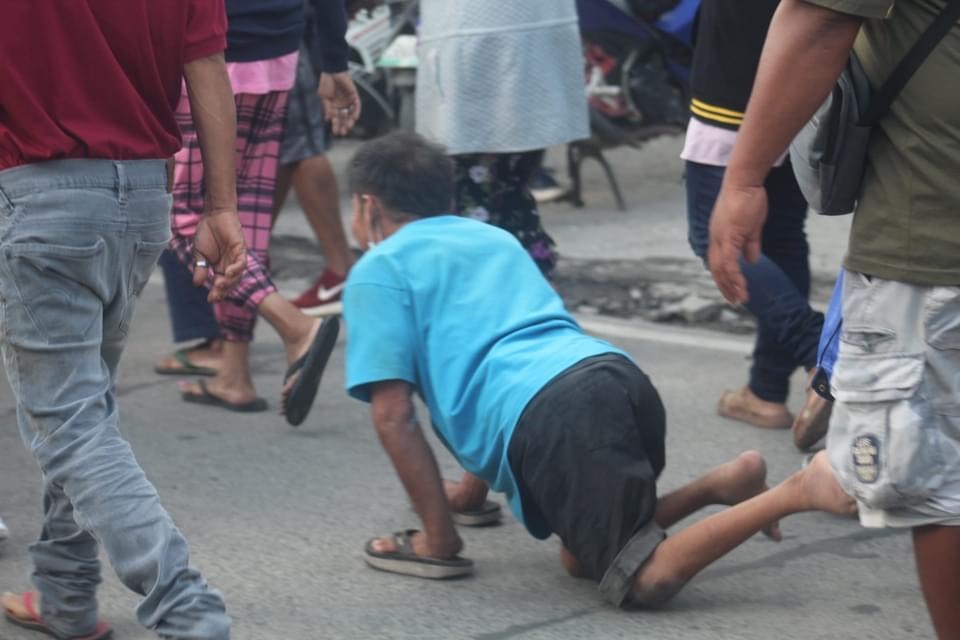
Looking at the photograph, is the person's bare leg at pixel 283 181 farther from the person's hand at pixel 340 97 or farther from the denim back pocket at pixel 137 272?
the denim back pocket at pixel 137 272

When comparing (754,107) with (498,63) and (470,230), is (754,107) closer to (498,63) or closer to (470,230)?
(470,230)

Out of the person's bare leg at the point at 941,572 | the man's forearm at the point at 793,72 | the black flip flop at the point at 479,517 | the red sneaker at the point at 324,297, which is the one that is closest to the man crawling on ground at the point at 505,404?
the black flip flop at the point at 479,517

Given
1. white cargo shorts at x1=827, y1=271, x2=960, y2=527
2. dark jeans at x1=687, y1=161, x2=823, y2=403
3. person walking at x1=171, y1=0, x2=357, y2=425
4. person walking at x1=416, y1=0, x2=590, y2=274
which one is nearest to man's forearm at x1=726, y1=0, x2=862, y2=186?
white cargo shorts at x1=827, y1=271, x2=960, y2=527

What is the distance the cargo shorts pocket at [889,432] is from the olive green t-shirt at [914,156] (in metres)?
0.14

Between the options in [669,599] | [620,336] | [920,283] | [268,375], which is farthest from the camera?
[620,336]

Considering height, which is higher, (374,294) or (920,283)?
(920,283)

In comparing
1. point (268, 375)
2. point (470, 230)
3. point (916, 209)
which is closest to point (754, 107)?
point (916, 209)

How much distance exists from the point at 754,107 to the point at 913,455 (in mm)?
572

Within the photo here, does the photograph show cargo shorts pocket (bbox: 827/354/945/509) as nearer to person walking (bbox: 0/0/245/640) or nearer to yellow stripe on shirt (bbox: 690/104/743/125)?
person walking (bbox: 0/0/245/640)

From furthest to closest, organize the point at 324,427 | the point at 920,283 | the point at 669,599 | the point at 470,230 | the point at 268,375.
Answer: the point at 268,375 < the point at 324,427 < the point at 470,230 < the point at 669,599 < the point at 920,283

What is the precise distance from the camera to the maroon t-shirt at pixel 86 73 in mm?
2461

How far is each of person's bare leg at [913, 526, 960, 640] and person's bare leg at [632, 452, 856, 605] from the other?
8.7 inches

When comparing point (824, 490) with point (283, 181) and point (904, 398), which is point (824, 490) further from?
point (283, 181)

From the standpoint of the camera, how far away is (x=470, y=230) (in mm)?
3322
